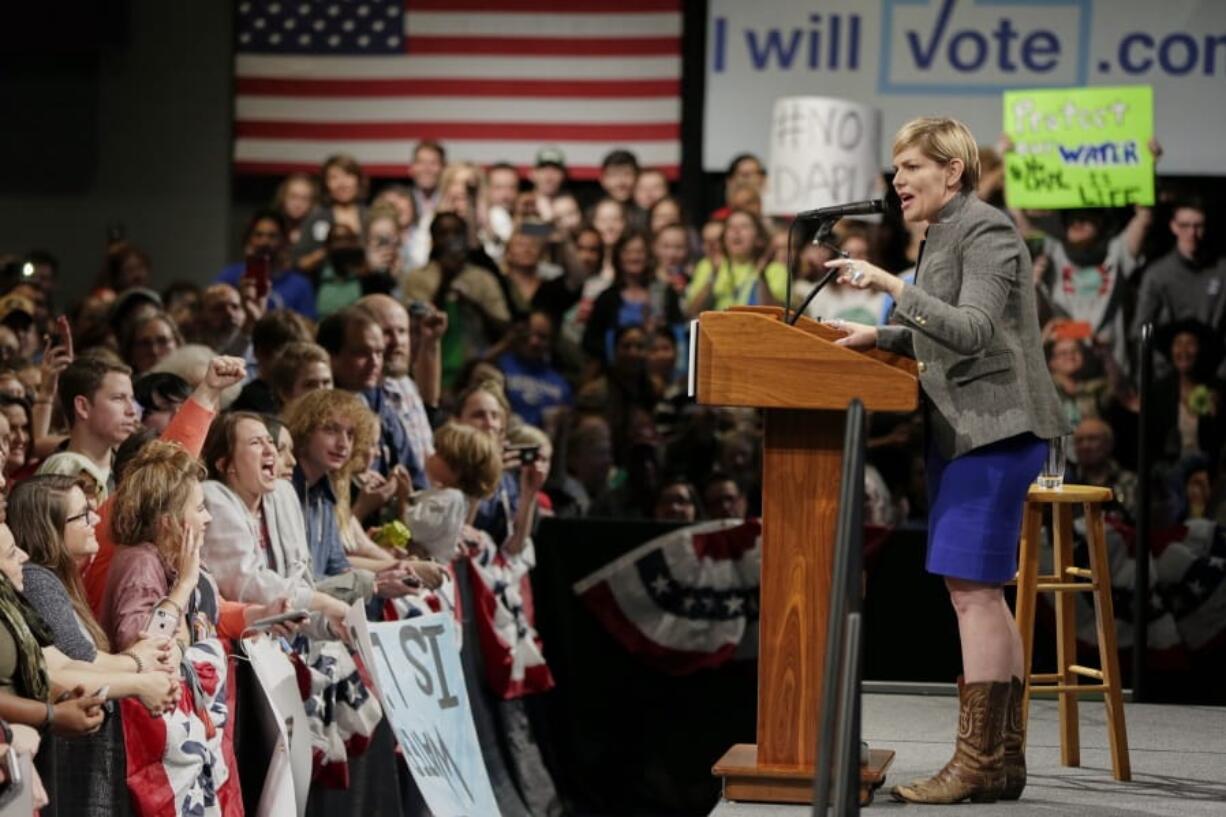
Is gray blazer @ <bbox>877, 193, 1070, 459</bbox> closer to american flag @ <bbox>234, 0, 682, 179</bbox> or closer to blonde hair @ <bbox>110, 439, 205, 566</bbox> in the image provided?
blonde hair @ <bbox>110, 439, 205, 566</bbox>

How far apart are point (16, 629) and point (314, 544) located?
216 centimetres

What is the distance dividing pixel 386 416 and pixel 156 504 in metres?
2.21

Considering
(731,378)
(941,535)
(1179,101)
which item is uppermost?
(1179,101)

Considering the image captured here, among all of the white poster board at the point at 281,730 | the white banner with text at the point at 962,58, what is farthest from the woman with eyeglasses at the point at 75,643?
the white banner with text at the point at 962,58

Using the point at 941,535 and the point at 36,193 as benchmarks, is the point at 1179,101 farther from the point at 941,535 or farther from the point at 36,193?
the point at 941,535

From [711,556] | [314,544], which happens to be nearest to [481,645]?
[711,556]

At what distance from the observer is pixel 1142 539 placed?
24.1ft

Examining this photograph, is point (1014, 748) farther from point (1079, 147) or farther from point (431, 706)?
point (1079, 147)

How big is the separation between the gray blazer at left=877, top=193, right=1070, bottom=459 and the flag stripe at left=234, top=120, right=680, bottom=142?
8503mm

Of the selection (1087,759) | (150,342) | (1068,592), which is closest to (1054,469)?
(1068,592)

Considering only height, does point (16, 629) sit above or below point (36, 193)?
below

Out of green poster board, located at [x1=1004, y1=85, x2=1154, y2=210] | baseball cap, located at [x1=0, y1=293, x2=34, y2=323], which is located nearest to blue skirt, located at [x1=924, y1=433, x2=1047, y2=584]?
green poster board, located at [x1=1004, y1=85, x2=1154, y2=210]

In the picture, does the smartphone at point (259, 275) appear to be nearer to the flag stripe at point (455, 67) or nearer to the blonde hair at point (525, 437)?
the blonde hair at point (525, 437)

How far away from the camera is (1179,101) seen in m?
12.0
